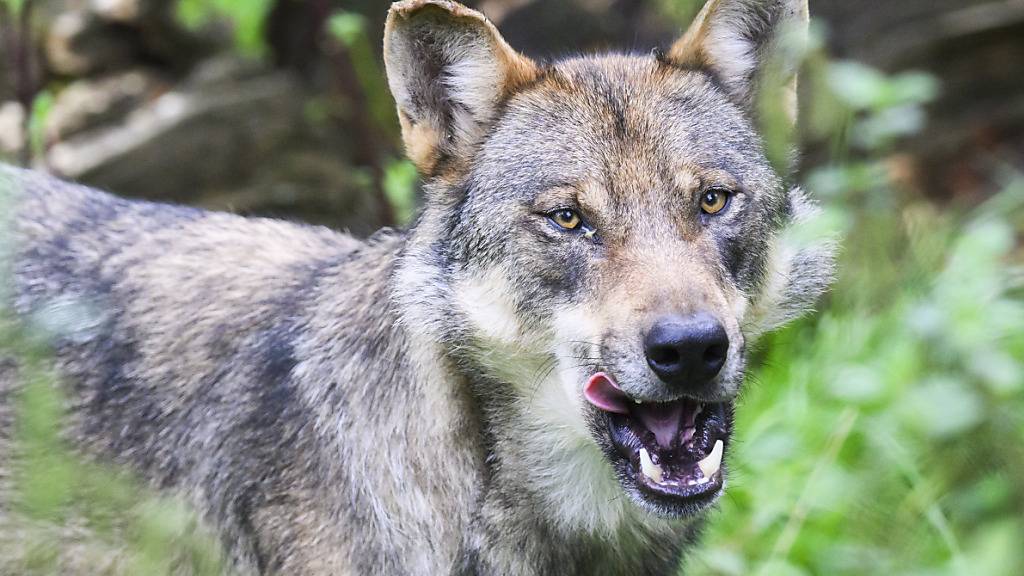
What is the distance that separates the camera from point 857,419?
4.75 metres

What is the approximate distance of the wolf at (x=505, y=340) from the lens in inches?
129

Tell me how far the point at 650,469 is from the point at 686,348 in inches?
16.3

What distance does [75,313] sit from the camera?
3.86m

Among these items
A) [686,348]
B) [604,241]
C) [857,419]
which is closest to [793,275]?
[604,241]

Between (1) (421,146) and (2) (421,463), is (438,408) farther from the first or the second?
(1) (421,146)

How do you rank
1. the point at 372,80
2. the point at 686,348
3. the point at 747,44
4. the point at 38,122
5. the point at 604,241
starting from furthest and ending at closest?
the point at 372,80
the point at 38,122
the point at 747,44
the point at 604,241
the point at 686,348

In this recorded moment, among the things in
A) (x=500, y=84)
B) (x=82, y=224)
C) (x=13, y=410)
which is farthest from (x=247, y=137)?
(x=500, y=84)

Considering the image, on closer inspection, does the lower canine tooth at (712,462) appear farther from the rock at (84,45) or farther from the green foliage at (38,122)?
the rock at (84,45)

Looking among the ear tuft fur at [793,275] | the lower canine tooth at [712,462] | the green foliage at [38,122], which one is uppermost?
the green foliage at [38,122]

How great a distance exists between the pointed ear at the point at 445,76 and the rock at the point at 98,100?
4.79 metres

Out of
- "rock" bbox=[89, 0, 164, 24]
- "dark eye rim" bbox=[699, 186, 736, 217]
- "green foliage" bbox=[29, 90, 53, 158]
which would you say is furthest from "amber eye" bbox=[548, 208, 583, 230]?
"rock" bbox=[89, 0, 164, 24]

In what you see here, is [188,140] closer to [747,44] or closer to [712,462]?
[747,44]

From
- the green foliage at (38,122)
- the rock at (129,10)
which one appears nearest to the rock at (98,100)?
the rock at (129,10)

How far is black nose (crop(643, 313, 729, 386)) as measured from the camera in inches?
118
